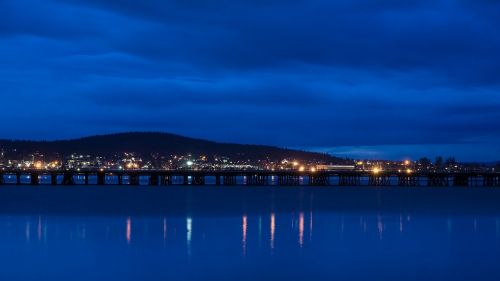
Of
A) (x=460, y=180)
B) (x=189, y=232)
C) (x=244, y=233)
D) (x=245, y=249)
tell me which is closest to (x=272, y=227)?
(x=244, y=233)

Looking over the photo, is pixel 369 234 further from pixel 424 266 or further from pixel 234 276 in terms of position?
pixel 234 276

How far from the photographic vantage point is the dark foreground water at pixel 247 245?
81.5 ft

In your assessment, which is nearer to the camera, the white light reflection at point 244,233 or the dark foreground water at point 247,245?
the dark foreground water at point 247,245

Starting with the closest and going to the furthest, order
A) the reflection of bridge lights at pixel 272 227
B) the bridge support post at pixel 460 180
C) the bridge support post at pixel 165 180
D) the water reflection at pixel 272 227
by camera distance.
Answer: the water reflection at pixel 272 227 → the reflection of bridge lights at pixel 272 227 → the bridge support post at pixel 165 180 → the bridge support post at pixel 460 180

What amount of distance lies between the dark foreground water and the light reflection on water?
0.04m

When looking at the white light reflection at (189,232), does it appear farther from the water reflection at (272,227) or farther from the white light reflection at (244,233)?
the water reflection at (272,227)

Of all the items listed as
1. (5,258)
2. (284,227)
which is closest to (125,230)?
(284,227)

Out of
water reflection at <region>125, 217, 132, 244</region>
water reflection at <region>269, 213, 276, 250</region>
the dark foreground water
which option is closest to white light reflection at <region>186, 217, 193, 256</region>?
the dark foreground water

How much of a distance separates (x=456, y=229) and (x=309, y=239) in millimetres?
10158

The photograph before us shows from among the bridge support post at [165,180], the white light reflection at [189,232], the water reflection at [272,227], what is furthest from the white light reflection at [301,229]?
the bridge support post at [165,180]

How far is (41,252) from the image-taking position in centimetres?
2936

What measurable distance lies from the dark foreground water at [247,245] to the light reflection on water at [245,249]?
37mm

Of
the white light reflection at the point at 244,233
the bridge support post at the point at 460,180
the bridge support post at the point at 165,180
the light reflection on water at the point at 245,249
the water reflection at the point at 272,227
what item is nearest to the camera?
the light reflection on water at the point at 245,249

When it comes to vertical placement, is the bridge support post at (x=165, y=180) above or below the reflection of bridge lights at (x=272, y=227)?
above
